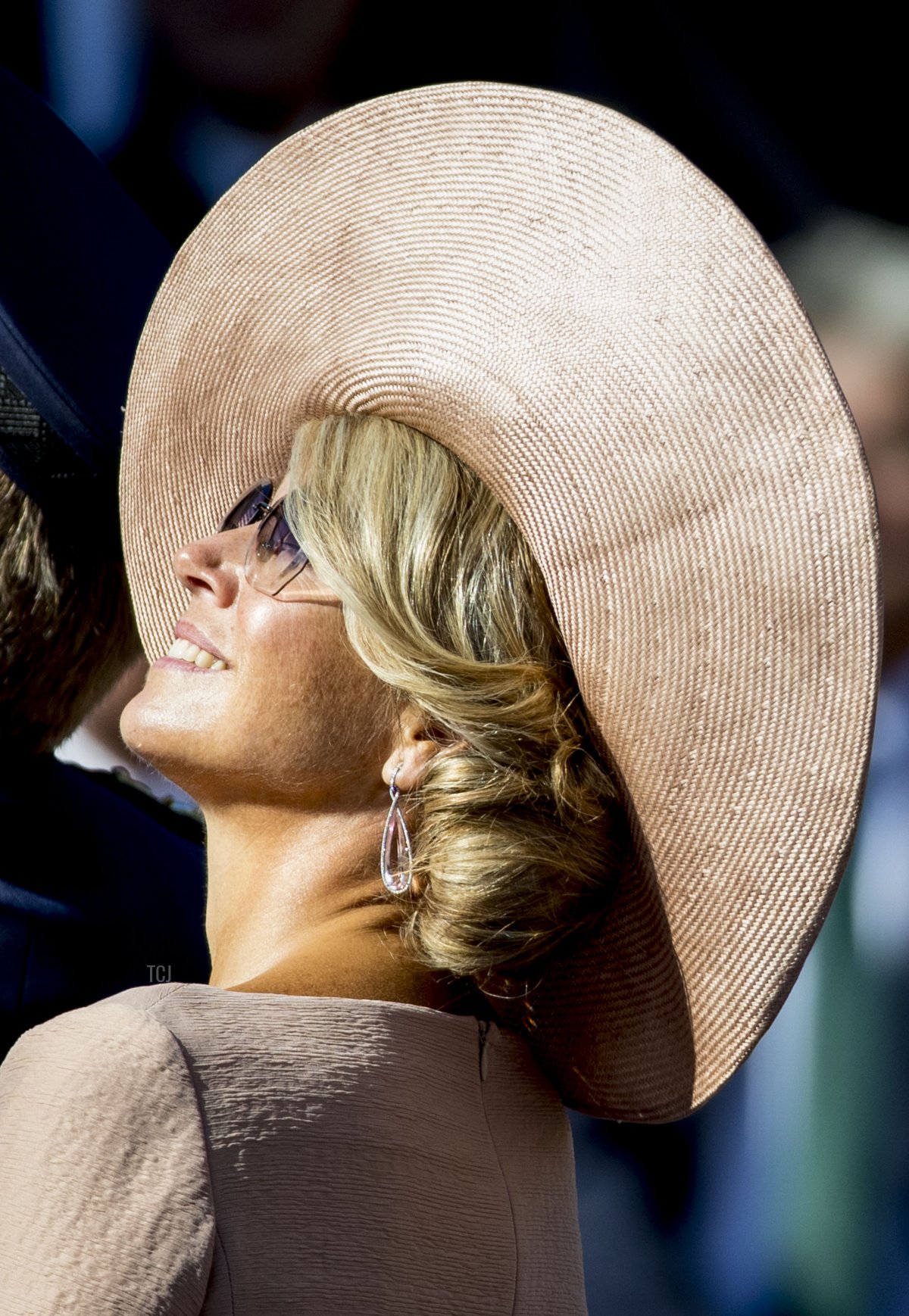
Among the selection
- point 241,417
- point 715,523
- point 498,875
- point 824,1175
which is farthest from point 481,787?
point 824,1175

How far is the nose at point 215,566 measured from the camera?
5.21 ft

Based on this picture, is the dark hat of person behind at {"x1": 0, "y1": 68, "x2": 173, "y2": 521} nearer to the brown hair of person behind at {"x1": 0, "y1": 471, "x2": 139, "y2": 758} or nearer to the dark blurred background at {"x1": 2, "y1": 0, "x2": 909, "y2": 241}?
the brown hair of person behind at {"x1": 0, "y1": 471, "x2": 139, "y2": 758}

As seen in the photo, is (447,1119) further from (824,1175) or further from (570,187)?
(824,1175)

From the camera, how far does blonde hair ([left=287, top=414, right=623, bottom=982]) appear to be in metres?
1.39

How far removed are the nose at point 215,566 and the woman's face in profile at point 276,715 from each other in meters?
0.05

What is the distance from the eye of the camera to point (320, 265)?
5.49ft

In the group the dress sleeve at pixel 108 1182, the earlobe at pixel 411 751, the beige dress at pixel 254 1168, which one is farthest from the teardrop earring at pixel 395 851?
the dress sleeve at pixel 108 1182

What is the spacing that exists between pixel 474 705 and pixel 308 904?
0.29 metres

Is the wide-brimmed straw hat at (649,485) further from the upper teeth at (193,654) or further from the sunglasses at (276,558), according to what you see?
the upper teeth at (193,654)

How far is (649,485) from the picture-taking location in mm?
1328

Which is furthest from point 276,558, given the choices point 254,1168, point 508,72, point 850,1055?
point 850,1055

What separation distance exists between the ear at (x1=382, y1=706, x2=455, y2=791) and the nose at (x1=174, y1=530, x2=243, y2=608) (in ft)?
0.89

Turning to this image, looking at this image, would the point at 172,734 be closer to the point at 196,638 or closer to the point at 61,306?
the point at 196,638

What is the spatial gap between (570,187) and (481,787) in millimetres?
643
